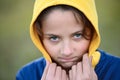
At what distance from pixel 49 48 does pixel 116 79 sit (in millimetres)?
290

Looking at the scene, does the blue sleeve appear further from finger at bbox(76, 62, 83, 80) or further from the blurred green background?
the blurred green background

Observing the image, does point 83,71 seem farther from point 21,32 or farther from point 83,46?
point 21,32

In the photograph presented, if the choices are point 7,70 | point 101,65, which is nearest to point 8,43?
point 7,70

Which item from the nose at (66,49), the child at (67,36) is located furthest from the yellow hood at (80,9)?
the nose at (66,49)

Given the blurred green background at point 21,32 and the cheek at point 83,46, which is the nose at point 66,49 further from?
the blurred green background at point 21,32

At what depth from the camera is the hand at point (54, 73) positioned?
4.41ft

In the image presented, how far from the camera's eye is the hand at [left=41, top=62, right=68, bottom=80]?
134cm

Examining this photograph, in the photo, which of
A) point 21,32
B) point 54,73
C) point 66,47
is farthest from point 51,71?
point 21,32

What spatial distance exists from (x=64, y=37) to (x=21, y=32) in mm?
2080

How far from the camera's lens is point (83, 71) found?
1317 millimetres

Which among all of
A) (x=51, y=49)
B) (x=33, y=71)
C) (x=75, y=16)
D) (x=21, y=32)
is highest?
(x=75, y=16)

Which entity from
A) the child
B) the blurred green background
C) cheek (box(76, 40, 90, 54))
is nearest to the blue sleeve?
the child

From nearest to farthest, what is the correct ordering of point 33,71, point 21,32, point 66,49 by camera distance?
1. point 66,49
2. point 33,71
3. point 21,32

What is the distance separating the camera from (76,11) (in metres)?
1.33
